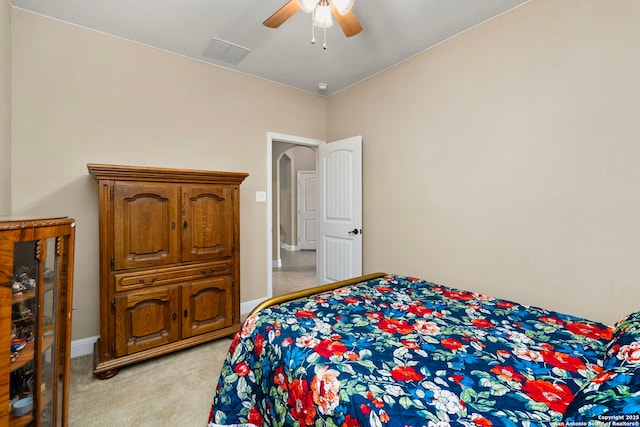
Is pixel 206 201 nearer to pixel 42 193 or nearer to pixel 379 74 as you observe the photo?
pixel 42 193

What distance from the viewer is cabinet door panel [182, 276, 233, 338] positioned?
7.95ft

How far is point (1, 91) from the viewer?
1891 millimetres

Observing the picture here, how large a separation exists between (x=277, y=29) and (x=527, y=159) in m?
2.31

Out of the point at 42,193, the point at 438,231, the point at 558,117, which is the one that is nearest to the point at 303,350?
the point at 438,231

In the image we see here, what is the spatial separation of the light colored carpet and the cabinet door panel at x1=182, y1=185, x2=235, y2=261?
0.85m

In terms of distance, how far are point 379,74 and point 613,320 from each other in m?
2.97

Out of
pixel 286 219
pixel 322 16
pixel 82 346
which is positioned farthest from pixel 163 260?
pixel 286 219

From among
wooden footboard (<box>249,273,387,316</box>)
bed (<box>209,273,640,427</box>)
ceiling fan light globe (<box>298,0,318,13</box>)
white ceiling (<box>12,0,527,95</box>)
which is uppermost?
white ceiling (<box>12,0,527,95</box>)

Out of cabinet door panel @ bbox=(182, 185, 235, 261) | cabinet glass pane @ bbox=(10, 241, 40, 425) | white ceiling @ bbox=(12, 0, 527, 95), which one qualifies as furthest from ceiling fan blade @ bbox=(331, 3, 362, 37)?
cabinet glass pane @ bbox=(10, 241, 40, 425)

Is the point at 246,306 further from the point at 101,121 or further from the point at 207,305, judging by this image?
the point at 101,121

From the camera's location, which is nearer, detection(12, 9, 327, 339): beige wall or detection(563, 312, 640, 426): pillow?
detection(563, 312, 640, 426): pillow

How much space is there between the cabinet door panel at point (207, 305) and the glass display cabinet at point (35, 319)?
1134 mm

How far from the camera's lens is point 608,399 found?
2.13 ft

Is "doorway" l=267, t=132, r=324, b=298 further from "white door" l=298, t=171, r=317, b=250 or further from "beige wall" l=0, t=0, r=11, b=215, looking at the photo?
"beige wall" l=0, t=0, r=11, b=215
